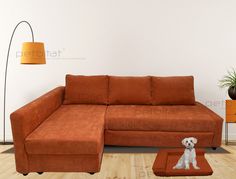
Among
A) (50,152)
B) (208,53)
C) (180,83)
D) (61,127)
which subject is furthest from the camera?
(208,53)

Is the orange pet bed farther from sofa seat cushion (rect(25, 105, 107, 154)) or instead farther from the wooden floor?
sofa seat cushion (rect(25, 105, 107, 154))

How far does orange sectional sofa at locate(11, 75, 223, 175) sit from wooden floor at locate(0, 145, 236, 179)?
116 millimetres

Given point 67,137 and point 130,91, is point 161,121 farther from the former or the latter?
point 67,137

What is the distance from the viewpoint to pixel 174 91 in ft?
14.7

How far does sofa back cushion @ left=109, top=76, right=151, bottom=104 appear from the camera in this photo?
4.51 m

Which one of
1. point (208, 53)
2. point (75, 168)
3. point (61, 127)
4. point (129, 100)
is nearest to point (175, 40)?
point (208, 53)

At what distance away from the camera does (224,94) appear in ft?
15.8

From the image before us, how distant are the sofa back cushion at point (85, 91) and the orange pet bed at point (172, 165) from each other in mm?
1351

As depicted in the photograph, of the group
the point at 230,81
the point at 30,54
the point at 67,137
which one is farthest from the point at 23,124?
the point at 230,81

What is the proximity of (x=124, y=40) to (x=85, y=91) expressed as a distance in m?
1.10

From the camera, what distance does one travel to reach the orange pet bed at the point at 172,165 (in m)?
3.00

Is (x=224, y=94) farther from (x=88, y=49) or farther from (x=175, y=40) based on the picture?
(x=88, y=49)

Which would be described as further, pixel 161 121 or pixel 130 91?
pixel 130 91

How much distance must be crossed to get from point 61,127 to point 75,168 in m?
0.54
